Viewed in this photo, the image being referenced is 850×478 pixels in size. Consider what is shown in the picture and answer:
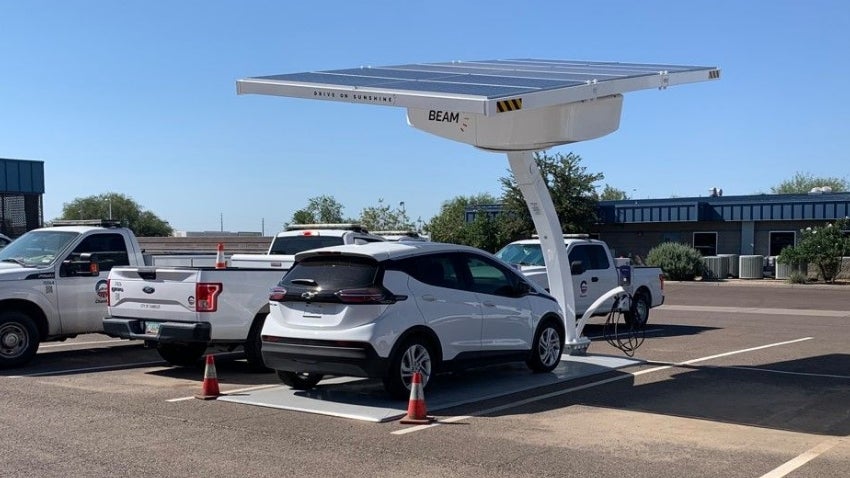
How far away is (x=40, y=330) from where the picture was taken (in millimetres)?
13492

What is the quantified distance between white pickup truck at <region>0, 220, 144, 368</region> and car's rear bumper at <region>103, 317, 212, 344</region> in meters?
1.62

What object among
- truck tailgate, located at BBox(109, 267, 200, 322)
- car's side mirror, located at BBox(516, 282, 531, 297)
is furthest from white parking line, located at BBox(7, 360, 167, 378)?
car's side mirror, located at BBox(516, 282, 531, 297)

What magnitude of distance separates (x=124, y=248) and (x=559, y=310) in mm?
7205

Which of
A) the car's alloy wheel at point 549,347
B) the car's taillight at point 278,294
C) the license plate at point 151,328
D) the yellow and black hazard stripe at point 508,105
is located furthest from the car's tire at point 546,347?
the license plate at point 151,328

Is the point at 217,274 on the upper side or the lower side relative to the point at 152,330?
upper

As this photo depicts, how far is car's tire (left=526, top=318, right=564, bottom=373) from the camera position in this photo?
1219cm

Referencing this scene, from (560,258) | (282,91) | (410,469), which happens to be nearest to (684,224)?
(560,258)

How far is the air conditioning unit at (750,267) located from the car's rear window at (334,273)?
3608cm

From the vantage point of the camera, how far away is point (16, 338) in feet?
43.0

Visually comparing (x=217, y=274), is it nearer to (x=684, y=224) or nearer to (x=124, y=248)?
(x=124, y=248)

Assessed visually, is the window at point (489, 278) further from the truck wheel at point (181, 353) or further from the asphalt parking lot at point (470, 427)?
the truck wheel at point (181, 353)

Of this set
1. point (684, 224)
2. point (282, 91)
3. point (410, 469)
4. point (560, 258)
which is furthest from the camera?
point (684, 224)

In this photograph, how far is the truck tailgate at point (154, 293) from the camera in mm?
11922

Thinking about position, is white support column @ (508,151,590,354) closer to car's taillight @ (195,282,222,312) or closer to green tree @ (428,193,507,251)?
car's taillight @ (195,282,222,312)
